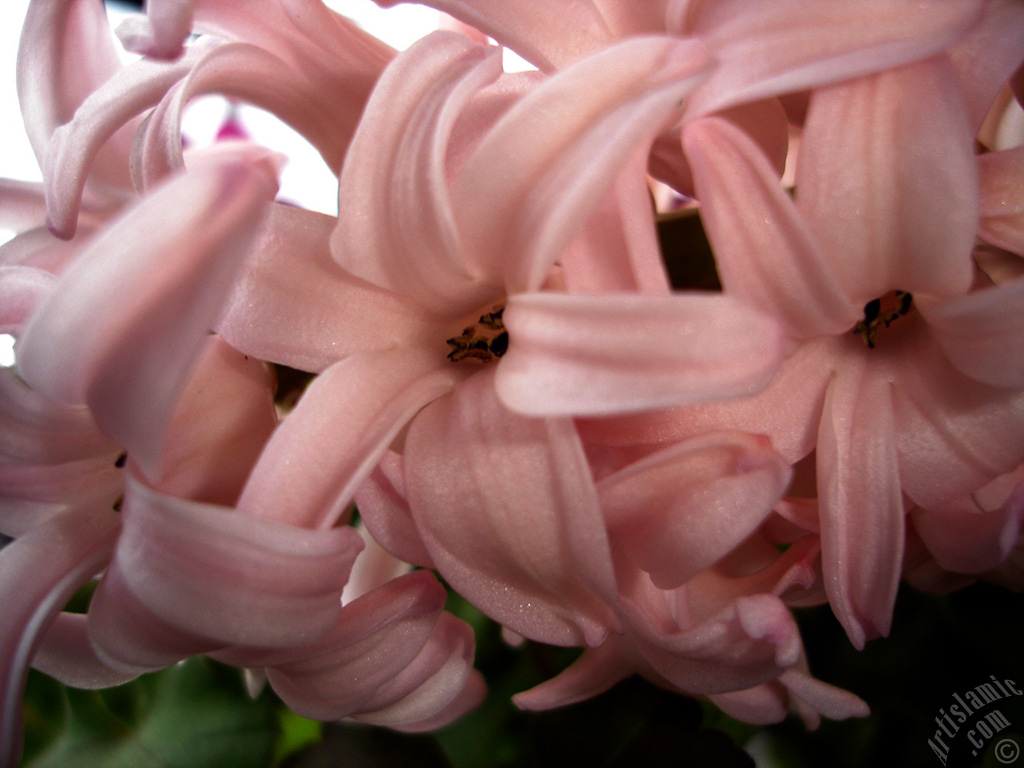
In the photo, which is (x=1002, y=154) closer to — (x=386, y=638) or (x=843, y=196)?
(x=843, y=196)

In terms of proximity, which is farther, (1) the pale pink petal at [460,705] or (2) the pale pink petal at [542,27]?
(1) the pale pink petal at [460,705]

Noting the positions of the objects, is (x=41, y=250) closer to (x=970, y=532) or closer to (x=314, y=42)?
(x=314, y=42)

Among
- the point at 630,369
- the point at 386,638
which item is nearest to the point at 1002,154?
the point at 630,369

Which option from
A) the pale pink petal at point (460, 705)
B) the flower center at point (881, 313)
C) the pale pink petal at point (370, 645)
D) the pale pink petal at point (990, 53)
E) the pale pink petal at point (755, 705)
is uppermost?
the pale pink petal at point (990, 53)

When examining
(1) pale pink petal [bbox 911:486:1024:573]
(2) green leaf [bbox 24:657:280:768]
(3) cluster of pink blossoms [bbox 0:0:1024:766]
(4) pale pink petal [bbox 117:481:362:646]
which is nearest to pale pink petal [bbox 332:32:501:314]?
(3) cluster of pink blossoms [bbox 0:0:1024:766]

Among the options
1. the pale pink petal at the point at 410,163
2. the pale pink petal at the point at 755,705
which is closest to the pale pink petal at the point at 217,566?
the pale pink petal at the point at 410,163

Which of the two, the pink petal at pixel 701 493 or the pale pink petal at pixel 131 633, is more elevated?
the pink petal at pixel 701 493

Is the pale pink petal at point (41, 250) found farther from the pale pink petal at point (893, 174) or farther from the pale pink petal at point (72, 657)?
the pale pink petal at point (893, 174)
